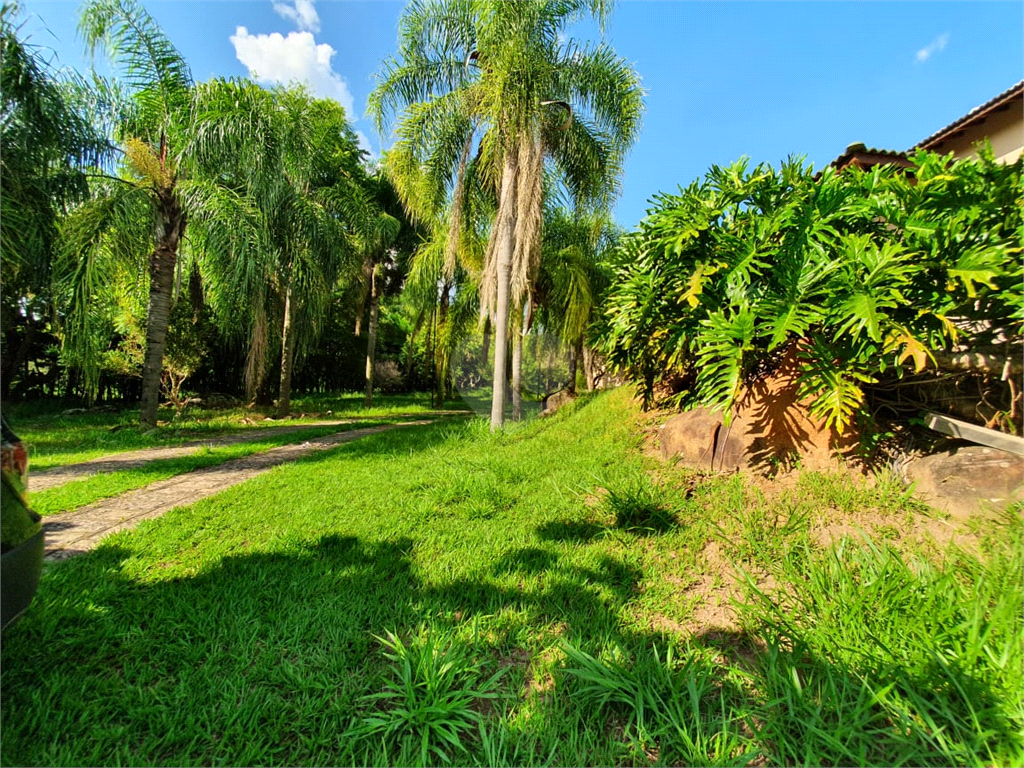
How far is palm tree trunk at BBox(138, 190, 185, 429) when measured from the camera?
7.31m

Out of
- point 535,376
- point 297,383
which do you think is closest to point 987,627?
point 535,376

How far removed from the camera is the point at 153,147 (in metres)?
7.18

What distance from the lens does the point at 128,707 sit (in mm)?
1413

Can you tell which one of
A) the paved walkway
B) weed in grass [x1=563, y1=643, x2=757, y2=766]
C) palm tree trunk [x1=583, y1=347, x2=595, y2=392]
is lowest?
weed in grass [x1=563, y1=643, x2=757, y2=766]

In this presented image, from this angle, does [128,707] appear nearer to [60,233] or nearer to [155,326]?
[60,233]

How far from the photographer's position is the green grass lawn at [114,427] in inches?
229

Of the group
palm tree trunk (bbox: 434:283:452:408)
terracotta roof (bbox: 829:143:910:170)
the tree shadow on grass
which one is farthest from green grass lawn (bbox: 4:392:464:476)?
terracotta roof (bbox: 829:143:910:170)

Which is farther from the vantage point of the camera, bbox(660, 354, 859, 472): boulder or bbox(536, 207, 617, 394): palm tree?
bbox(536, 207, 617, 394): palm tree

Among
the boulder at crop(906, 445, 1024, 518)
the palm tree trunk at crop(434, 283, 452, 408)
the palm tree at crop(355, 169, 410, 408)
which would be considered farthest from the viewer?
the palm tree at crop(355, 169, 410, 408)

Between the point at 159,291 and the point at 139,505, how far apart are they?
5.76 m

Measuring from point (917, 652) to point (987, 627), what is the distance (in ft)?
0.90

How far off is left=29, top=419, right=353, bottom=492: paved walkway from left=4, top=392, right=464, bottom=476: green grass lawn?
238 mm

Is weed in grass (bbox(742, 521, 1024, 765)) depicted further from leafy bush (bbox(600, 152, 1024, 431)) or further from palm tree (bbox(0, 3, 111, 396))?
palm tree (bbox(0, 3, 111, 396))

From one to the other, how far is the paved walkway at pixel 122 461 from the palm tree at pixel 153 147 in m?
1.74
